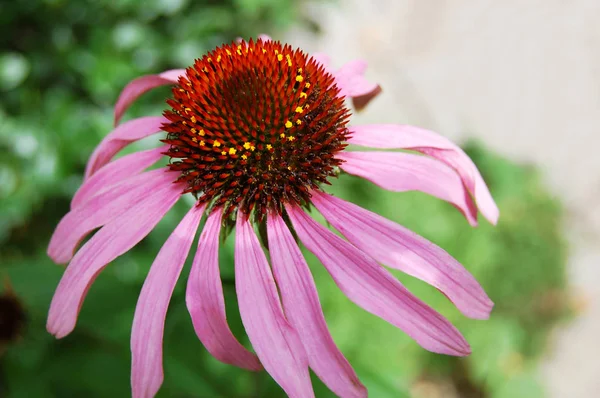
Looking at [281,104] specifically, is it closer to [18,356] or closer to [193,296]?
[193,296]

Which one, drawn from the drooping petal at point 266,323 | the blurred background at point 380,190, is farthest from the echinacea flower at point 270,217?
the blurred background at point 380,190

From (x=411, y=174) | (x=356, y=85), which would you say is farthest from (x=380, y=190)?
(x=411, y=174)

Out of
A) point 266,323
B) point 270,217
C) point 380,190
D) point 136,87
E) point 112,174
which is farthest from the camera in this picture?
→ point 380,190

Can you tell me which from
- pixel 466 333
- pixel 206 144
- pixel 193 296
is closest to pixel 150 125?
pixel 206 144

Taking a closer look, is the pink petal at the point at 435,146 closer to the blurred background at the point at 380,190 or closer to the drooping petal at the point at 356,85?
the drooping petal at the point at 356,85

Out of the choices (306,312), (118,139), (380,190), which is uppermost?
(118,139)

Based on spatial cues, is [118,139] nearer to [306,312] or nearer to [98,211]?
[98,211]

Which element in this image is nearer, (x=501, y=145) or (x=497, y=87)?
(x=501, y=145)

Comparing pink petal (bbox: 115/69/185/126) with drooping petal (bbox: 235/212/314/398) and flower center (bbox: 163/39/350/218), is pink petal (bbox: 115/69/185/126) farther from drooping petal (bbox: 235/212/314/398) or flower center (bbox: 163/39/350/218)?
drooping petal (bbox: 235/212/314/398)
